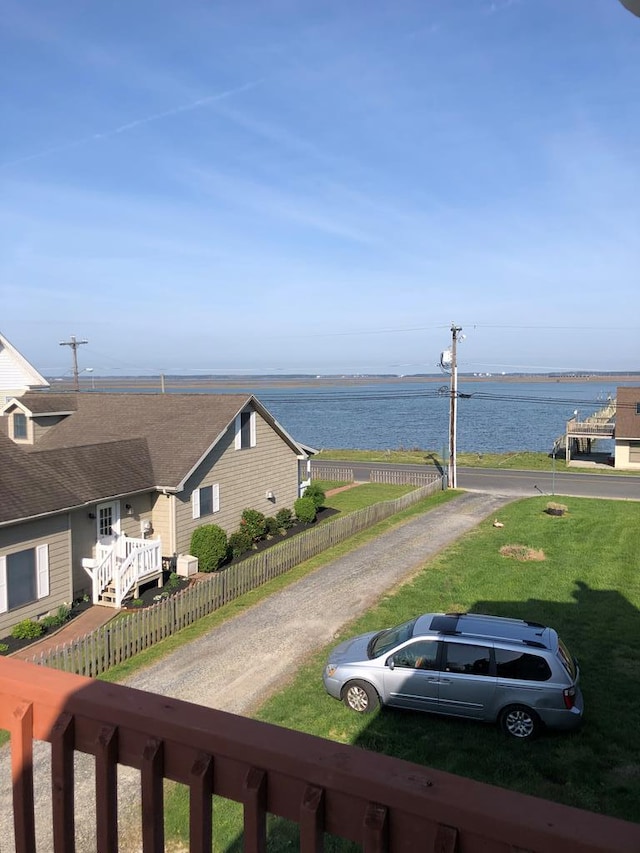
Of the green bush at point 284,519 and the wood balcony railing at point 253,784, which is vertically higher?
the wood balcony railing at point 253,784

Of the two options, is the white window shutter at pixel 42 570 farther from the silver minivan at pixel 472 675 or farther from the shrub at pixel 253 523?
the shrub at pixel 253 523

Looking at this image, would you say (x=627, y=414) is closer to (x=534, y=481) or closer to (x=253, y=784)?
(x=534, y=481)

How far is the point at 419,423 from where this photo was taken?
115m

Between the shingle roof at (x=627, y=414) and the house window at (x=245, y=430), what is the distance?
104 ft

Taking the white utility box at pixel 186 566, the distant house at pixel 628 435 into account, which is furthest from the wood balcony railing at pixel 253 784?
the distant house at pixel 628 435

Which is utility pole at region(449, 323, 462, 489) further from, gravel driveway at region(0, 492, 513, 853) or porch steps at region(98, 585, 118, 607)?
porch steps at region(98, 585, 118, 607)

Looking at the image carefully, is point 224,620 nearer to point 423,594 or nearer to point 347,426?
point 423,594

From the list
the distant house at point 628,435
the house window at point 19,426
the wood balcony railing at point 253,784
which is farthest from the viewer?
the distant house at point 628,435

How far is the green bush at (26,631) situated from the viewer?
17.8 meters

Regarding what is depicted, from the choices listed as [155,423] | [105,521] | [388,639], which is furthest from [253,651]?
[155,423]

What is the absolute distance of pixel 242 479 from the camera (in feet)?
95.6

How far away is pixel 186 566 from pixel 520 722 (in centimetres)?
1400

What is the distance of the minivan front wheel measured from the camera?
39.1 feet

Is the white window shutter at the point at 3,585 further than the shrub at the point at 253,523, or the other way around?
the shrub at the point at 253,523
